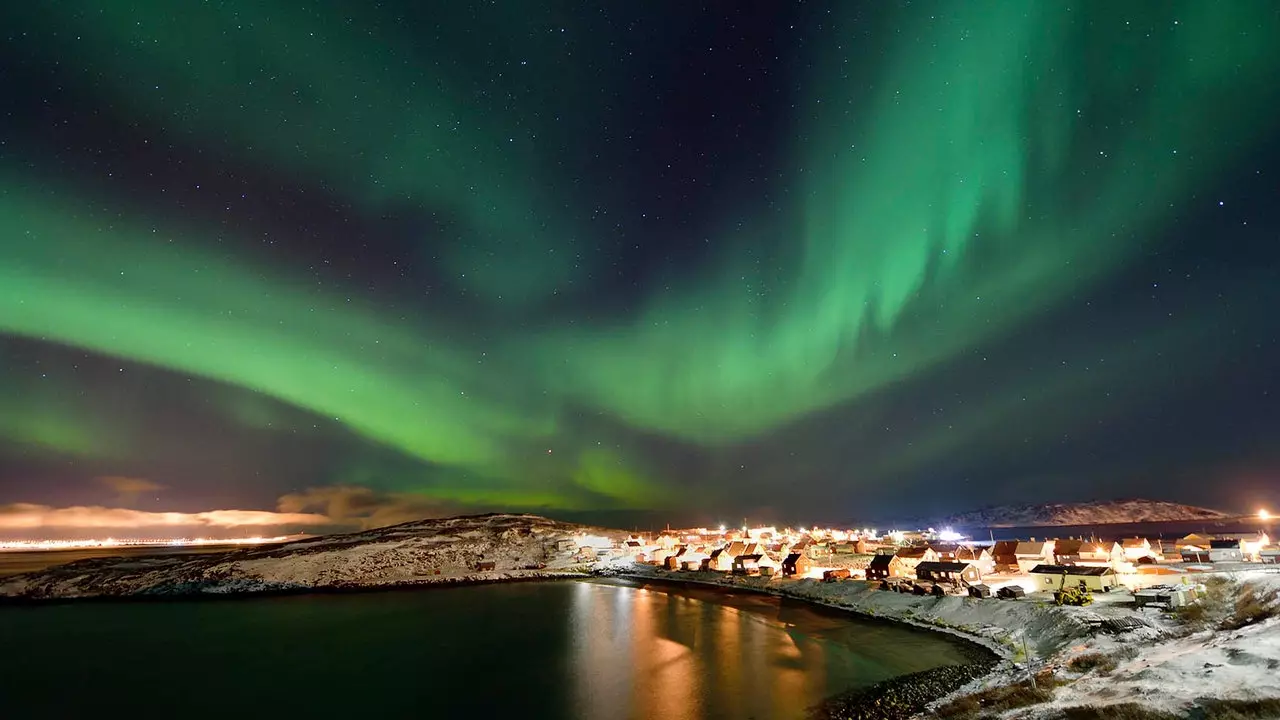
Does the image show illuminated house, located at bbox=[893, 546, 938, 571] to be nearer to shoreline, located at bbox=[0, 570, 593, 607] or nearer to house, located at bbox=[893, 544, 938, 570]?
house, located at bbox=[893, 544, 938, 570]

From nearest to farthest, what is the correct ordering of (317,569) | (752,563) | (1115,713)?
(1115,713), (752,563), (317,569)

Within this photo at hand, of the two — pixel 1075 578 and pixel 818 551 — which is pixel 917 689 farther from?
pixel 818 551

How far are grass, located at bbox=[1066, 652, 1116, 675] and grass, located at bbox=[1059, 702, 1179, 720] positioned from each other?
8.04 m

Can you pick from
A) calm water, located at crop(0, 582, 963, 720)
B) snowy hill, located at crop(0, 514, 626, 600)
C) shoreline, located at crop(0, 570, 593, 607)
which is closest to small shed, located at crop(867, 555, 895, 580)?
calm water, located at crop(0, 582, 963, 720)

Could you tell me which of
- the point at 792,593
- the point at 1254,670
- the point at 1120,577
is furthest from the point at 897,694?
the point at 792,593

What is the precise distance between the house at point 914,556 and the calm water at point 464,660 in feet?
75.0

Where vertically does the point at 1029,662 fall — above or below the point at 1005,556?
below

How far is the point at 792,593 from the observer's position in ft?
259

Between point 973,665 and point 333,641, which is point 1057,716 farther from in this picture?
point 333,641

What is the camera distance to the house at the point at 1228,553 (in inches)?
2800

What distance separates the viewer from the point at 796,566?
9256 cm

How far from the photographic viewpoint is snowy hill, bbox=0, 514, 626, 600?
350ft

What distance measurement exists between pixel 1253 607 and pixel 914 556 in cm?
5202

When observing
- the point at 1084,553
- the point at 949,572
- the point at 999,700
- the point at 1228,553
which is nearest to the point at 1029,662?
the point at 999,700
